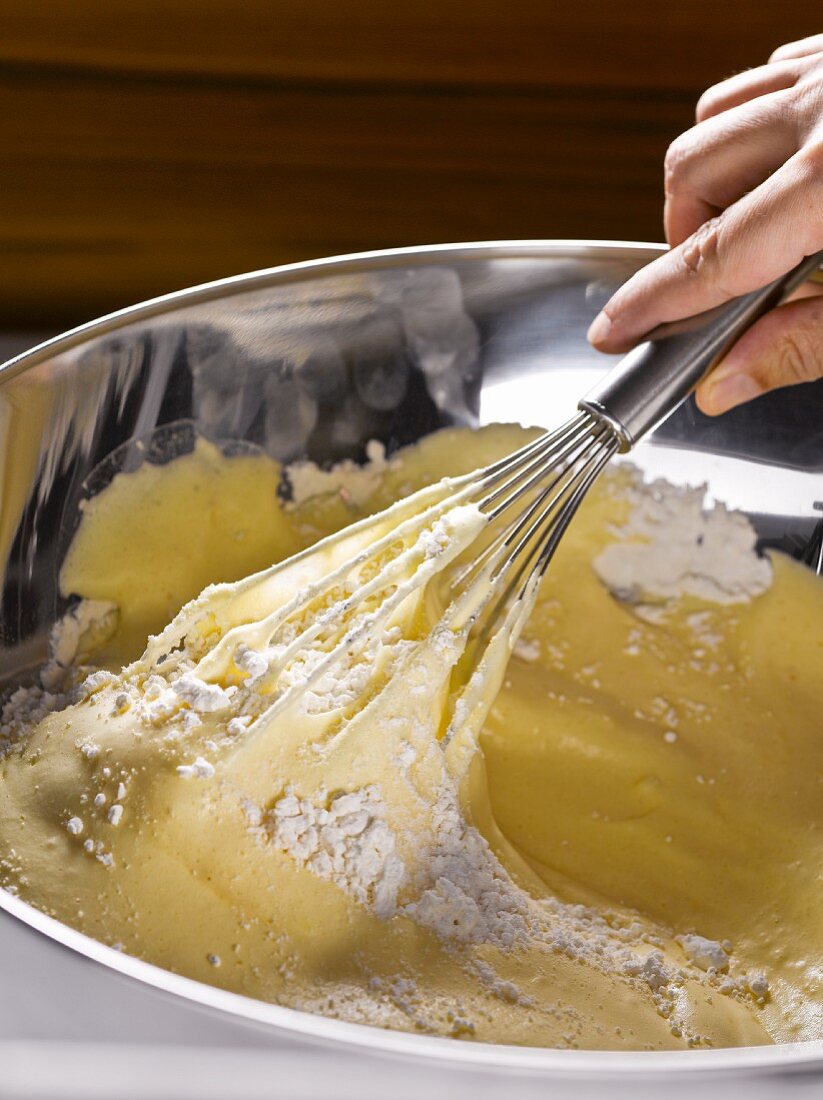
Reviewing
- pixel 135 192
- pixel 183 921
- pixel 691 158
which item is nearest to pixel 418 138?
pixel 135 192

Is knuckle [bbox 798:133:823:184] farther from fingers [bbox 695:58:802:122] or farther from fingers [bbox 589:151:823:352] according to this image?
fingers [bbox 695:58:802:122]

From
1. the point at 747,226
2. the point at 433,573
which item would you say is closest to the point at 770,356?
the point at 747,226

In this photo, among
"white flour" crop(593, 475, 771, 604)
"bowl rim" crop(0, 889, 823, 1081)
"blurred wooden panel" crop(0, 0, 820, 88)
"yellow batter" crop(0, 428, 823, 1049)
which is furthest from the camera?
"blurred wooden panel" crop(0, 0, 820, 88)

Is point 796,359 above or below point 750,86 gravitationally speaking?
below

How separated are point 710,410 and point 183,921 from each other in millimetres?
391

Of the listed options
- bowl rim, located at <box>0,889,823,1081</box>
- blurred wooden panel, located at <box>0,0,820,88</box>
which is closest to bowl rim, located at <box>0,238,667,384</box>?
blurred wooden panel, located at <box>0,0,820,88</box>

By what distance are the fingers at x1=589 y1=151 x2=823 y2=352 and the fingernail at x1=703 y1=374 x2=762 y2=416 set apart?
74 millimetres

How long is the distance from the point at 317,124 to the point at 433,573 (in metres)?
0.59

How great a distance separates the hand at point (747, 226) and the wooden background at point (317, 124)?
0.35m

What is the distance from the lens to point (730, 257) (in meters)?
0.53

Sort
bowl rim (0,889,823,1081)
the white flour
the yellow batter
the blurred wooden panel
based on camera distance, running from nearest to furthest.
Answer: bowl rim (0,889,823,1081) < the yellow batter < the white flour < the blurred wooden panel

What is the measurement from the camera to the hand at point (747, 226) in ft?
1.69

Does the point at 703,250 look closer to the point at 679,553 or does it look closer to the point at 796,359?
the point at 796,359

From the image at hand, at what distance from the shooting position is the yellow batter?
472mm
